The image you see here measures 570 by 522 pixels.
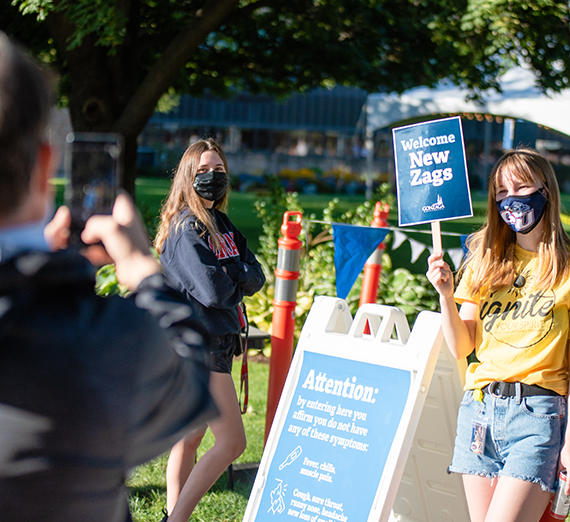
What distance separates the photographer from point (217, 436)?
3.15 meters

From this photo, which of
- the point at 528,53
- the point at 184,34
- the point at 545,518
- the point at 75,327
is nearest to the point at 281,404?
the point at 545,518

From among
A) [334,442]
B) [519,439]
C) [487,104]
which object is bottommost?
[334,442]

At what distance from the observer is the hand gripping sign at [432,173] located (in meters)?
2.92

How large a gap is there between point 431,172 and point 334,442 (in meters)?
1.29

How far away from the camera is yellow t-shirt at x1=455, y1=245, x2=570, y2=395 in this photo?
2410mm

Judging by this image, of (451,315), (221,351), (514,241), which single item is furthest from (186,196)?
(514,241)

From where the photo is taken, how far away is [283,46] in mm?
11508

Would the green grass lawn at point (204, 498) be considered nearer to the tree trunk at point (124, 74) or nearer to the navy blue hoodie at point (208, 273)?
the navy blue hoodie at point (208, 273)

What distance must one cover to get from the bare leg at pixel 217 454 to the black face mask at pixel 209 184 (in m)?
0.93

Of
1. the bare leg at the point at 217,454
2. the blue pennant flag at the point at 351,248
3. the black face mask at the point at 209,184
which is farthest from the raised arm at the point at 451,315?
the blue pennant flag at the point at 351,248

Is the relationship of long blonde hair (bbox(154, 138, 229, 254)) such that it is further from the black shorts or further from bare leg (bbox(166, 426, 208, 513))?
bare leg (bbox(166, 426, 208, 513))

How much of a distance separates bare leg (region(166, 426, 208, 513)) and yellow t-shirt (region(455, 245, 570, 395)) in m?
1.45

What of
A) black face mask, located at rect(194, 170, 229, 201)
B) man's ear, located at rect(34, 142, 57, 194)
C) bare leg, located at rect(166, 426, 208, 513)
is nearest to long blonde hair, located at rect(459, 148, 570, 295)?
black face mask, located at rect(194, 170, 229, 201)

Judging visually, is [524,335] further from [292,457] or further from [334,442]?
[292,457]
